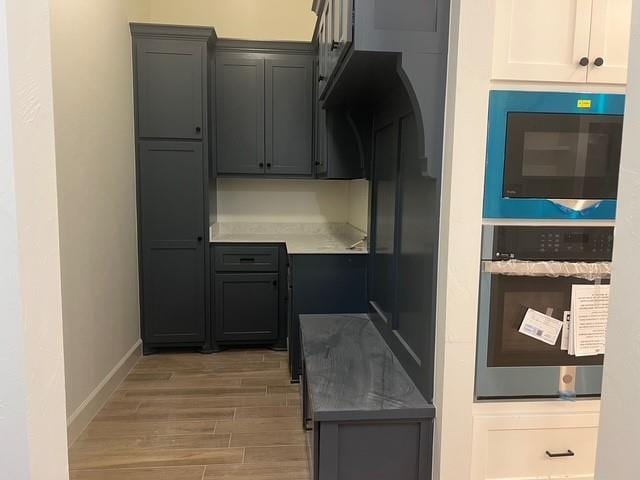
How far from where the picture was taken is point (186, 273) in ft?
12.2

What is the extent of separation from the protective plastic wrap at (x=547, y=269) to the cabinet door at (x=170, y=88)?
268 cm

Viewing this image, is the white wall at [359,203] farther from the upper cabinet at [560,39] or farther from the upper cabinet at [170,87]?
the upper cabinet at [560,39]

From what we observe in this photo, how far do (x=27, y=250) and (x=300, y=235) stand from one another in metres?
3.35

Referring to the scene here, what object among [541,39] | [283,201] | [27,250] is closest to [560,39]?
[541,39]

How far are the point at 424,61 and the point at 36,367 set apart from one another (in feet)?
4.40

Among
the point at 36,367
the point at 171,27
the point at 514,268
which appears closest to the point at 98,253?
the point at 171,27

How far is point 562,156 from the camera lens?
5.04ft

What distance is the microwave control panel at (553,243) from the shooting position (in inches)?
60.6

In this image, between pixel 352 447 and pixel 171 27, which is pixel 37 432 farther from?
pixel 171 27

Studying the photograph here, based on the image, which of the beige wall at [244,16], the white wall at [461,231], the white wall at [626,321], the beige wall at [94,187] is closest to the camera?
the white wall at [626,321]

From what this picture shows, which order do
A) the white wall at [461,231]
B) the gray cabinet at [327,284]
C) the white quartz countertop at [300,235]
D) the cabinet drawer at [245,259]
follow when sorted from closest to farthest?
the white wall at [461,231] → the gray cabinet at [327,284] → the white quartz countertop at [300,235] → the cabinet drawer at [245,259]

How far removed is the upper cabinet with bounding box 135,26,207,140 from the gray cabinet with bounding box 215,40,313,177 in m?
0.25

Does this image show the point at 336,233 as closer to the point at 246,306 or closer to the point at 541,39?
the point at 246,306

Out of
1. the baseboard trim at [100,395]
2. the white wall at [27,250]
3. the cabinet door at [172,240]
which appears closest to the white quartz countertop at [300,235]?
the cabinet door at [172,240]
